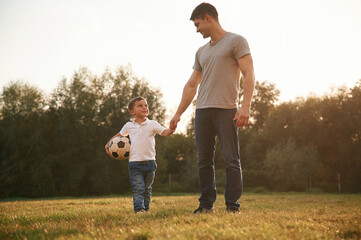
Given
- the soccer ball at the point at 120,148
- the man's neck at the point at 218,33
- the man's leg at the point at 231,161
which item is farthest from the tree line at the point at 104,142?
the man's neck at the point at 218,33

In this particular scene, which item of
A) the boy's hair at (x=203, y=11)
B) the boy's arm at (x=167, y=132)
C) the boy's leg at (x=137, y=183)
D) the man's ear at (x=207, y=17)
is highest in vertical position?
the boy's hair at (x=203, y=11)

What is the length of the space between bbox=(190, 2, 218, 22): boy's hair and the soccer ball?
248cm

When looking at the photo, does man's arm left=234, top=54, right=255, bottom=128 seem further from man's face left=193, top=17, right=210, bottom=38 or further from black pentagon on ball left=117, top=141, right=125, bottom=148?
black pentagon on ball left=117, top=141, right=125, bottom=148

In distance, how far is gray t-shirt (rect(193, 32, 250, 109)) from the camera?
4.54m

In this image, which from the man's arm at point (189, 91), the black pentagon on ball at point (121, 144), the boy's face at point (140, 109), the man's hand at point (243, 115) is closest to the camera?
the man's hand at point (243, 115)

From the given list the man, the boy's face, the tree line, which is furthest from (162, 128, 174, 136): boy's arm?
the tree line

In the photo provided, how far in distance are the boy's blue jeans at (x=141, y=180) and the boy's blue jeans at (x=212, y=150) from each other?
105 cm

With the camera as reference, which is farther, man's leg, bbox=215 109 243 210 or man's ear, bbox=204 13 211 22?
man's ear, bbox=204 13 211 22

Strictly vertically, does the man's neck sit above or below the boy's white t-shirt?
above

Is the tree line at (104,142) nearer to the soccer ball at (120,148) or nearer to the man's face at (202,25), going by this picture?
the soccer ball at (120,148)

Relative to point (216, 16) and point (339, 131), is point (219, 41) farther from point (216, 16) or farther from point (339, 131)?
point (339, 131)

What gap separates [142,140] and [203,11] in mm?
2299

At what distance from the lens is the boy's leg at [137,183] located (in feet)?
16.7

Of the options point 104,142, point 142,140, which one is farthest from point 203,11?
point 104,142
